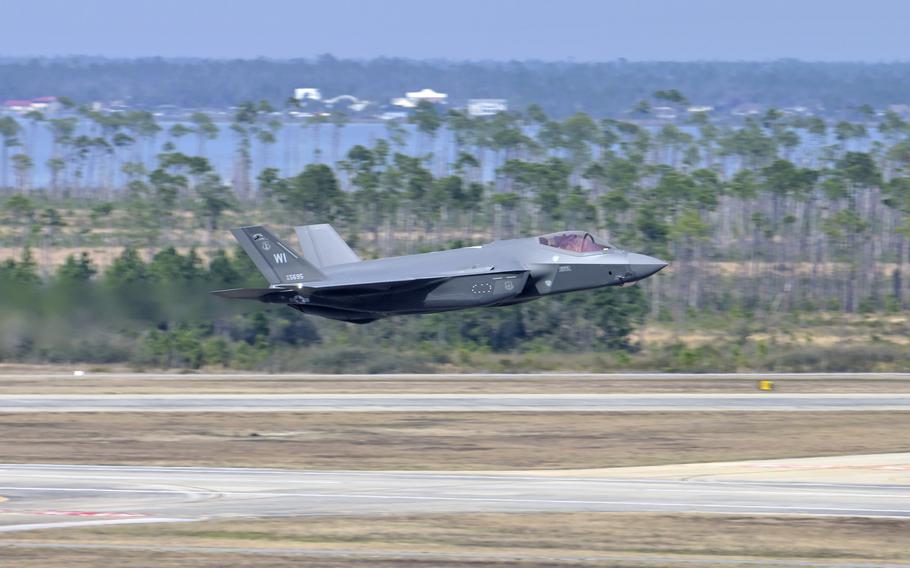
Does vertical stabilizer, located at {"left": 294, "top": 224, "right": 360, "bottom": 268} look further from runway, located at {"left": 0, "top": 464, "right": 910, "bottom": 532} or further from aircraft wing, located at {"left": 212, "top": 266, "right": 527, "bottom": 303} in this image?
runway, located at {"left": 0, "top": 464, "right": 910, "bottom": 532}

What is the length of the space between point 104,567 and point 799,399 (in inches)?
990

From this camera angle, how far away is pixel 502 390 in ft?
137

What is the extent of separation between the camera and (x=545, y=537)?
69.7ft

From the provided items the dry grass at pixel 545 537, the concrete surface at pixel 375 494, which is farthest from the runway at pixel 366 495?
the dry grass at pixel 545 537

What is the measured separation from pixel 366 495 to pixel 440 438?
7605 mm

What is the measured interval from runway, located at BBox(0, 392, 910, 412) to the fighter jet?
3550mm

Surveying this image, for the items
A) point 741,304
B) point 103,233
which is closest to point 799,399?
point 741,304

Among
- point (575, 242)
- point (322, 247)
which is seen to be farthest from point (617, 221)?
point (322, 247)

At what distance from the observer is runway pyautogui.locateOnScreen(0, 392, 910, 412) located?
37.4m

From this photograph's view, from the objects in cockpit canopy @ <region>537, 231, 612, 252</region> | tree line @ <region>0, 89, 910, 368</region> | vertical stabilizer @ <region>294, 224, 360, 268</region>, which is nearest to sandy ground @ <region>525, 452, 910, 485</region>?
cockpit canopy @ <region>537, 231, 612, 252</region>

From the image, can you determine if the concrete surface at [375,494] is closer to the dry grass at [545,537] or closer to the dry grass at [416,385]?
the dry grass at [545,537]

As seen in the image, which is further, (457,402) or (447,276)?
(447,276)

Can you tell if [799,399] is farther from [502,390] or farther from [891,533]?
[891,533]

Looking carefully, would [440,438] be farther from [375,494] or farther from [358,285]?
[358,285]
